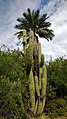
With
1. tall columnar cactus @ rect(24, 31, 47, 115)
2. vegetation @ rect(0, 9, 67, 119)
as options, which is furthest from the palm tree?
tall columnar cactus @ rect(24, 31, 47, 115)

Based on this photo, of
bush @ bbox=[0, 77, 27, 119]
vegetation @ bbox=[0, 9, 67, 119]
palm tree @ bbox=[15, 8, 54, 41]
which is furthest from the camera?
palm tree @ bbox=[15, 8, 54, 41]

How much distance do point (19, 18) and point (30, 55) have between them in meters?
11.3

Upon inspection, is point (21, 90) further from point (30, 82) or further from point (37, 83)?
point (37, 83)

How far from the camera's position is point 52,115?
1415 inches

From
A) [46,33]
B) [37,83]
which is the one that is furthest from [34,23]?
[37,83]

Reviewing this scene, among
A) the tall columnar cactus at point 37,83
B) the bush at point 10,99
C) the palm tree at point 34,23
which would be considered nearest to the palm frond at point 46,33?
the palm tree at point 34,23

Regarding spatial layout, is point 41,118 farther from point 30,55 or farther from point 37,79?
point 30,55

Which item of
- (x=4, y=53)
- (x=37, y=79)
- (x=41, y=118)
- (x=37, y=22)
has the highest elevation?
(x=37, y=22)

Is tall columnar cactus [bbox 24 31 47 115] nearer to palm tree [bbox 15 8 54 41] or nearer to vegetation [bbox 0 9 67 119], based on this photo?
vegetation [bbox 0 9 67 119]

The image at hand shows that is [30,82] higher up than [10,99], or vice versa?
[30,82]

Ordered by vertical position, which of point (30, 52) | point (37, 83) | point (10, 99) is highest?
point (30, 52)

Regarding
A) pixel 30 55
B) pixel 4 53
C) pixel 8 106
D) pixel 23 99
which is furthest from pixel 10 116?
pixel 4 53

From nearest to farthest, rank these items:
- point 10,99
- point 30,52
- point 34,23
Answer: point 10,99 → point 30,52 → point 34,23

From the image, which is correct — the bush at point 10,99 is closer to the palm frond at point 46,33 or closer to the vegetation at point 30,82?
the vegetation at point 30,82
